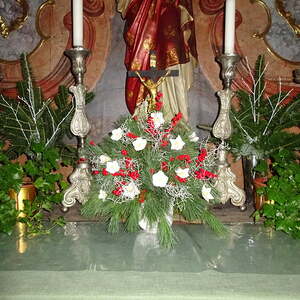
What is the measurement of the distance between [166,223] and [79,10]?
3.05 feet

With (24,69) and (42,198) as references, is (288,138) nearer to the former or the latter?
(42,198)

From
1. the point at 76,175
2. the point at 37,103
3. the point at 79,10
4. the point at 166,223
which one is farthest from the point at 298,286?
the point at 37,103

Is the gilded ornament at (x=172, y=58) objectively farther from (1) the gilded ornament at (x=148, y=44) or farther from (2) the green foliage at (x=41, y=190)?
(2) the green foliage at (x=41, y=190)

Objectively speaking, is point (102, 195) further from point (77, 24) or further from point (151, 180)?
point (77, 24)

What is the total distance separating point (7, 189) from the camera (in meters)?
1.23

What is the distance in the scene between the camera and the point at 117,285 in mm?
852

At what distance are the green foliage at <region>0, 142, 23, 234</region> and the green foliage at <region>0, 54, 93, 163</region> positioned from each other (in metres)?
0.32

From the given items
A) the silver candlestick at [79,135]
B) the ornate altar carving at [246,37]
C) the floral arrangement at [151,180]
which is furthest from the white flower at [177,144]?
the ornate altar carving at [246,37]

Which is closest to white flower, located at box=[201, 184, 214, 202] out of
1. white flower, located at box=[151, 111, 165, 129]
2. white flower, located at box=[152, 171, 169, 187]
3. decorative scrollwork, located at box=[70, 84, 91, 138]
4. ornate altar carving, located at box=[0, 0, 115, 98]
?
white flower, located at box=[152, 171, 169, 187]

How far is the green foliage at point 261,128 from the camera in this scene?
1537 mm

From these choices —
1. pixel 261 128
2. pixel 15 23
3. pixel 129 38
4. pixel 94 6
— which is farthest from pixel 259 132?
pixel 15 23

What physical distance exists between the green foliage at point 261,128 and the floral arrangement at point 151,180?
17.0 inches

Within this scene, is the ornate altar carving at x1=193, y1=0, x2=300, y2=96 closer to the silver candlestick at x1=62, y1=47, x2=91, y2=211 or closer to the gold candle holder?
the silver candlestick at x1=62, y1=47, x2=91, y2=211

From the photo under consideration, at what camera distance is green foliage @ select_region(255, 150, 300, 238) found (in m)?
1.18
